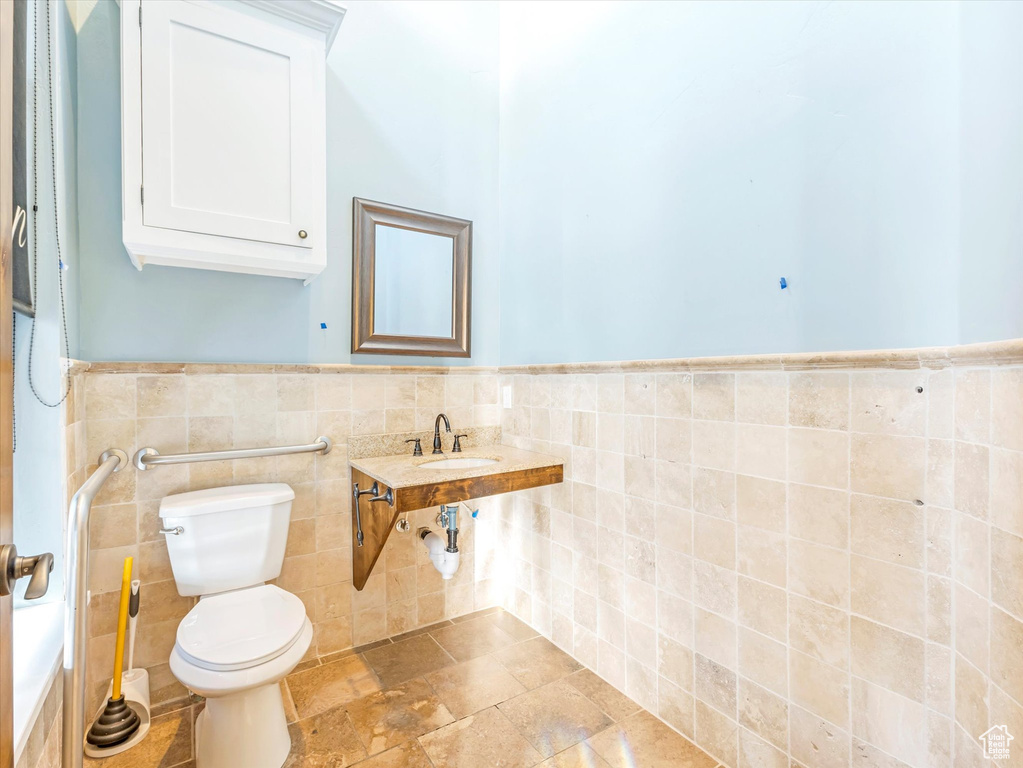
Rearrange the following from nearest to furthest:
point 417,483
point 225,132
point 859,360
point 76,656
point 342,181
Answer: point 76,656
point 859,360
point 225,132
point 417,483
point 342,181

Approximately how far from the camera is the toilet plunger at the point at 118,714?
1.50 metres

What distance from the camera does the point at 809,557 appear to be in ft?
4.15

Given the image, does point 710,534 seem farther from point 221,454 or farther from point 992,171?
point 221,454

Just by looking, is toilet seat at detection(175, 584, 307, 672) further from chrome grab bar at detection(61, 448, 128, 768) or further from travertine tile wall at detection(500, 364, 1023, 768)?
travertine tile wall at detection(500, 364, 1023, 768)

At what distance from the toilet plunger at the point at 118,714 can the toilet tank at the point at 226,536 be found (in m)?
0.14

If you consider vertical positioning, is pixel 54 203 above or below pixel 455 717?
above

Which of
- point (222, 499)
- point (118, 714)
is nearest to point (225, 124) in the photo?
point (222, 499)

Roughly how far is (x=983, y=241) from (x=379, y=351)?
190 cm

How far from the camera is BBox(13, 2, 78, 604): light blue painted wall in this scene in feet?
A: 4.04

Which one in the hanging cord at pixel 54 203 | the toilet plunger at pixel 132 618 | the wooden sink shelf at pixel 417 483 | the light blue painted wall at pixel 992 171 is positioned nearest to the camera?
the light blue painted wall at pixel 992 171

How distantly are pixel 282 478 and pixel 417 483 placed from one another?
63 cm

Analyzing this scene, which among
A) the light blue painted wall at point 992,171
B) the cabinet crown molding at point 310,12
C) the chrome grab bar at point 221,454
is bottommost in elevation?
the chrome grab bar at point 221,454

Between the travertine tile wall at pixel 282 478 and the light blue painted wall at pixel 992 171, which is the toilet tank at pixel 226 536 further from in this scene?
the light blue painted wall at pixel 992 171

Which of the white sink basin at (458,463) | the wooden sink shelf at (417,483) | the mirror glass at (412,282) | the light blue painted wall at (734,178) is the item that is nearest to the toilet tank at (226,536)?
the wooden sink shelf at (417,483)
